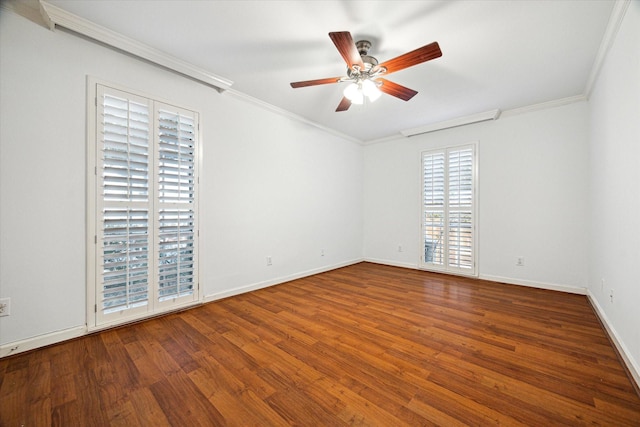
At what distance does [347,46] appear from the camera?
191 cm

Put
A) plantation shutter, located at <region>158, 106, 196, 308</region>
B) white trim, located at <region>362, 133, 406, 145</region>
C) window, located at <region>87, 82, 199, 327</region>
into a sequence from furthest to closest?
white trim, located at <region>362, 133, 406, 145</region> → plantation shutter, located at <region>158, 106, 196, 308</region> → window, located at <region>87, 82, 199, 327</region>

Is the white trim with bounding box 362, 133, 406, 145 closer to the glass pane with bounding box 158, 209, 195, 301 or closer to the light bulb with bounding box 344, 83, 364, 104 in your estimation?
the light bulb with bounding box 344, 83, 364, 104

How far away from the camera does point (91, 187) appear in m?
2.27

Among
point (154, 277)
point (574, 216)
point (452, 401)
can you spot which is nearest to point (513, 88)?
point (574, 216)

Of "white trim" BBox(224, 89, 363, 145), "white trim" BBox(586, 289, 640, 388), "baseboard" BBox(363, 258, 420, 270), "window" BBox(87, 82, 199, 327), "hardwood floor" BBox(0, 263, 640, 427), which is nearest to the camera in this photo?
"hardwood floor" BBox(0, 263, 640, 427)

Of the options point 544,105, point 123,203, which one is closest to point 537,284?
point 544,105

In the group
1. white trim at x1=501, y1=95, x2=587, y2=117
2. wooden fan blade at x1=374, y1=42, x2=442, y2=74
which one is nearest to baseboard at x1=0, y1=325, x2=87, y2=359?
wooden fan blade at x1=374, y1=42, x2=442, y2=74

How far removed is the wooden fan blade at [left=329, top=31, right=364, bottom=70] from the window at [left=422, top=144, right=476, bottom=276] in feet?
9.63

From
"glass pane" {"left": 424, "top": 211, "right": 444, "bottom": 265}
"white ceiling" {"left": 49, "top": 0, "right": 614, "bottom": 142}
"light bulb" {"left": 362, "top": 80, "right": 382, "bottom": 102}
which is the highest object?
"white ceiling" {"left": 49, "top": 0, "right": 614, "bottom": 142}

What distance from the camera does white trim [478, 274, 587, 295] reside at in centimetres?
343

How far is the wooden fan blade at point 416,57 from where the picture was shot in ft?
6.08

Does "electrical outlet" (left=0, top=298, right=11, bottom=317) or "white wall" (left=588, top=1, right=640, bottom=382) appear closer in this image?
"white wall" (left=588, top=1, right=640, bottom=382)

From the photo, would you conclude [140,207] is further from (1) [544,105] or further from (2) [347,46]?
(1) [544,105]

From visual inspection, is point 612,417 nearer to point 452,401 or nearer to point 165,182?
point 452,401
